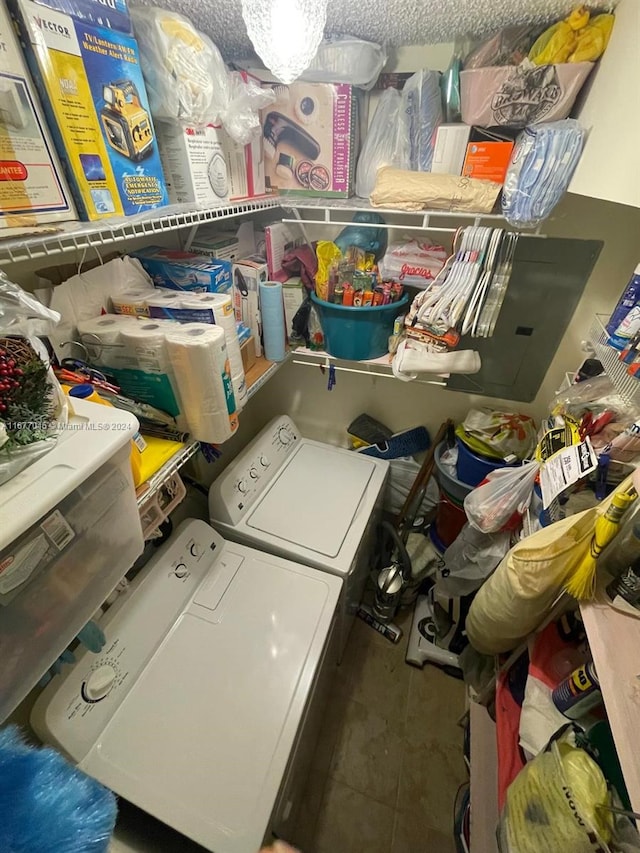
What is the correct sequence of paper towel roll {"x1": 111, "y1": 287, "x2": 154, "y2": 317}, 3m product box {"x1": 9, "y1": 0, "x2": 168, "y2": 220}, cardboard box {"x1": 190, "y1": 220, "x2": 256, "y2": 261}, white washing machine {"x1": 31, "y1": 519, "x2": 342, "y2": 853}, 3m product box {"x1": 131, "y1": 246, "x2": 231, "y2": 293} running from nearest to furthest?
3m product box {"x1": 9, "y1": 0, "x2": 168, "y2": 220}
white washing machine {"x1": 31, "y1": 519, "x2": 342, "y2": 853}
paper towel roll {"x1": 111, "y1": 287, "x2": 154, "y2": 317}
3m product box {"x1": 131, "y1": 246, "x2": 231, "y2": 293}
cardboard box {"x1": 190, "y1": 220, "x2": 256, "y2": 261}

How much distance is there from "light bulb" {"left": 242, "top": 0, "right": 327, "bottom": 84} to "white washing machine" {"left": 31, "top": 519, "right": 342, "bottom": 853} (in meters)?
1.26

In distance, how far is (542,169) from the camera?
0.84 metres

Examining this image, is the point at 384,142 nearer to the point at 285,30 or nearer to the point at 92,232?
the point at 285,30

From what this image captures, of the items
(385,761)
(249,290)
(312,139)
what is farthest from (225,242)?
(385,761)

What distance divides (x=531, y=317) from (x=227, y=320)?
3.53 feet

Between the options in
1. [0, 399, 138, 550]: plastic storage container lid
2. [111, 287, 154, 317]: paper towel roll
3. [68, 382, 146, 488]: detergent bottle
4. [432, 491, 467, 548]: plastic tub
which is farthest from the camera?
[432, 491, 467, 548]: plastic tub

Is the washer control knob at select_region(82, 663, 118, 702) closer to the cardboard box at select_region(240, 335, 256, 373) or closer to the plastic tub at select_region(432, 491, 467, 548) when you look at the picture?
the cardboard box at select_region(240, 335, 256, 373)

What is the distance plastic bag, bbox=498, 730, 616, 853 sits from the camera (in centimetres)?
58

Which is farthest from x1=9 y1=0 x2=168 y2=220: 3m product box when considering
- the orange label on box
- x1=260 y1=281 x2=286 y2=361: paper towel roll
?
the orange label on box

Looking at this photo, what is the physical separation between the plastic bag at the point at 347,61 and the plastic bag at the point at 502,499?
4.00 ft

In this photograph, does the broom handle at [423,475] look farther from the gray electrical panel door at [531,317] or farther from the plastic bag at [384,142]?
the plastic bag at [384,142]

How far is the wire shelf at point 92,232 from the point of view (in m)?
0.50

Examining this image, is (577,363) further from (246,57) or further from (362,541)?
(246,57)

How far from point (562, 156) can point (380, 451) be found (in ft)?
3.90
